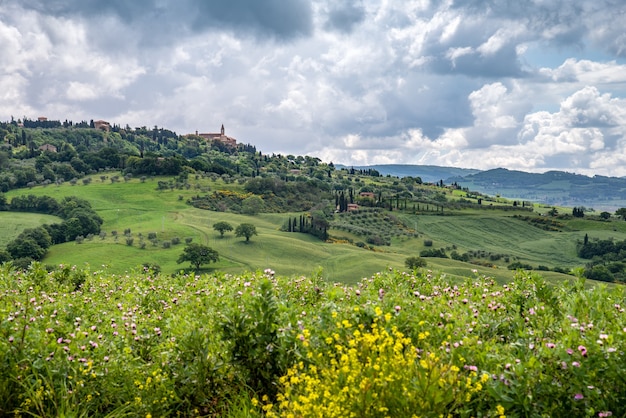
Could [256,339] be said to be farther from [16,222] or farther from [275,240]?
[16,222]

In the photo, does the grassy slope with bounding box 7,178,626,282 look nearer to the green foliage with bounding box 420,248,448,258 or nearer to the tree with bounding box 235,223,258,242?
the tree with bounding box 235,223,258,242

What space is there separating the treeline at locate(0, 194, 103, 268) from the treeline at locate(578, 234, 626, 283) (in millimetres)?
92770

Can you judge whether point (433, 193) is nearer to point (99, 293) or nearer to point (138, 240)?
point (138, 240)

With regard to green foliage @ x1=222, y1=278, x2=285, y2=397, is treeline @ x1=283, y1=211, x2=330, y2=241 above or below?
below

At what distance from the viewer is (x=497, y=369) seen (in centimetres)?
539

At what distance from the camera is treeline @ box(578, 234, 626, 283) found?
95.9 m

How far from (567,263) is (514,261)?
16.1 m

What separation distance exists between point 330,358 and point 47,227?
358 feet

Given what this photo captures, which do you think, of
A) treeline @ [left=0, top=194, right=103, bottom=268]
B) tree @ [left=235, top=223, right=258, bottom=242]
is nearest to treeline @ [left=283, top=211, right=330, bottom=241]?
tree @ [left=235, top=223, right=258, bottom=242]

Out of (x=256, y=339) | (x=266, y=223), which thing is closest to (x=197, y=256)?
(x=266, y=223)

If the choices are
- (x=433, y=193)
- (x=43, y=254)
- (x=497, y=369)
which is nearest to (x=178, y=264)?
(x=43, y=254)

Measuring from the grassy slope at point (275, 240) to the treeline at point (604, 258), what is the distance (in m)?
3.42

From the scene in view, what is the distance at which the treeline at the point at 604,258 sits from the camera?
95.9m

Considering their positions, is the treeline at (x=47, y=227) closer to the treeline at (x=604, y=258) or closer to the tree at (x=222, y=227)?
the tree at (x=222, y=227)
